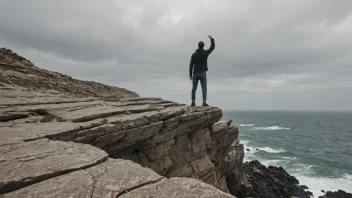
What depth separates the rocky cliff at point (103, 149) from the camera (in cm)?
418

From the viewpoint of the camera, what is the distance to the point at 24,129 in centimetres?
811

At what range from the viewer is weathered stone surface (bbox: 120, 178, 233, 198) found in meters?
3.94

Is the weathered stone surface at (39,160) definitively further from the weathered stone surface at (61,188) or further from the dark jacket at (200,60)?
the dark jacket at (200,60)

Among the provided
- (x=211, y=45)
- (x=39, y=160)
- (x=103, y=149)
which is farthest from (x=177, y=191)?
(x=211, y=45)

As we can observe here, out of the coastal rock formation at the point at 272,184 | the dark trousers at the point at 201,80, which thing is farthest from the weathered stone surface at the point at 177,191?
the coastal rock formation at the point at 272,184

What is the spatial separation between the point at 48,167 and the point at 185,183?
3.13m

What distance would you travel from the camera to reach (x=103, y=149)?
10852mm

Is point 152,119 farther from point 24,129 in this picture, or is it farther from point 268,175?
point 268,175

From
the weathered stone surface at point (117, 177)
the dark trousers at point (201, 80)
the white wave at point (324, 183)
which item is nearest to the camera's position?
the weathered stone surface at point (117, 177)

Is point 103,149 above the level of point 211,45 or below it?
below

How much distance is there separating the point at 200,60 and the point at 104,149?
29.5 ft

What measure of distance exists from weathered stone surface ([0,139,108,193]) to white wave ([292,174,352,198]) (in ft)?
151

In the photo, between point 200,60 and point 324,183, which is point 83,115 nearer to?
point 200,60

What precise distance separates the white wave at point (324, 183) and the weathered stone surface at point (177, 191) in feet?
149
